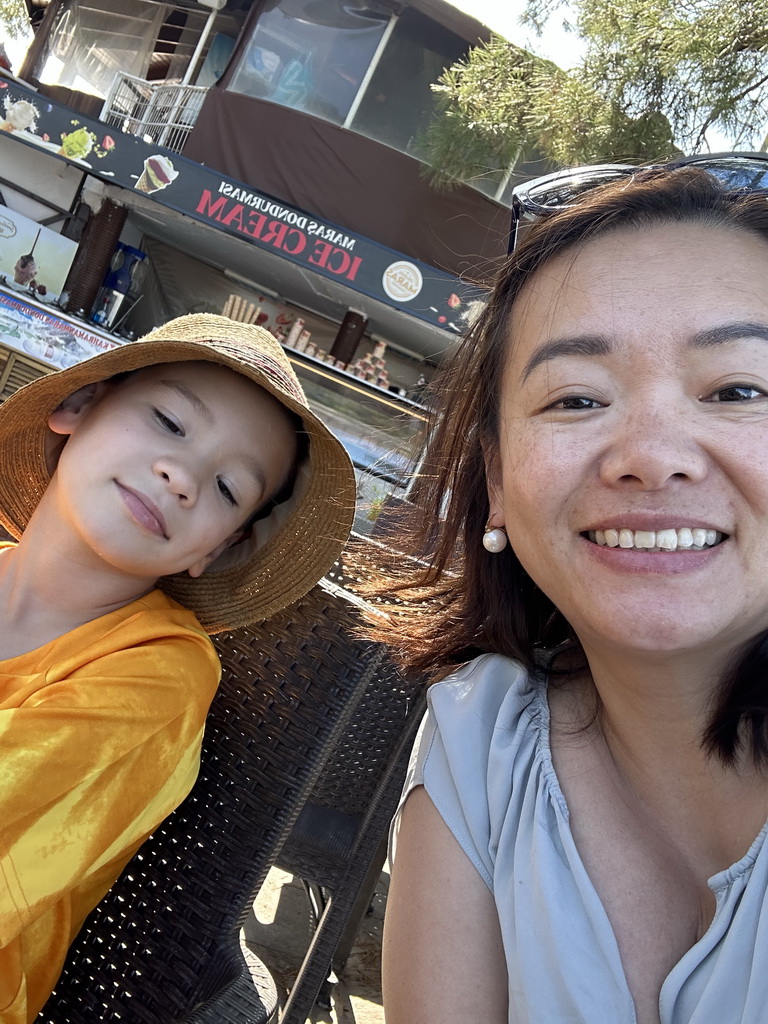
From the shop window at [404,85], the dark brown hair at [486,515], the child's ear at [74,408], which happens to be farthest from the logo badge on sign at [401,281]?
the child's ear at [74,408]

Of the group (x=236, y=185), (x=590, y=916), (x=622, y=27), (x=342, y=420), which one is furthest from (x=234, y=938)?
(x=236, y=185)

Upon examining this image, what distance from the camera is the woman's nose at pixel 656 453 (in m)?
1.05

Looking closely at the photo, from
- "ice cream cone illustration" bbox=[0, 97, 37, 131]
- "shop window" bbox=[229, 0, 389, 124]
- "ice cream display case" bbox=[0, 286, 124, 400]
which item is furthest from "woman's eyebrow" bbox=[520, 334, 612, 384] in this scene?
"shop window" bbox=[229, 0, 389, 124]

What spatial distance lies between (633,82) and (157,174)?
526 cm

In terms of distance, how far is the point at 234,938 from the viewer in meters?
1.34

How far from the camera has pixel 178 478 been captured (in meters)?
1.51

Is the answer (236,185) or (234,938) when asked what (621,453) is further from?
(236,185)

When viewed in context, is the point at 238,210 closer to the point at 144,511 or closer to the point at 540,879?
the point at 144,511

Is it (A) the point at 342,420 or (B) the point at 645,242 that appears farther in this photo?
(A) the point at 342,420

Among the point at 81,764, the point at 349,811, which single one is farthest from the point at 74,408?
the point at 349,811

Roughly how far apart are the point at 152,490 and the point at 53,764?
0.51 m

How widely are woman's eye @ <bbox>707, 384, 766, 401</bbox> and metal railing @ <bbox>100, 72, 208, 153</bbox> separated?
12.1 m

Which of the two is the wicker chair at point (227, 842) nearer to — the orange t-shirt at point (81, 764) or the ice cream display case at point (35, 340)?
the orange t-shirt at point (81, 764)

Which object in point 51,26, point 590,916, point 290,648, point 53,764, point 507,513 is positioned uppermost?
point 51,26
